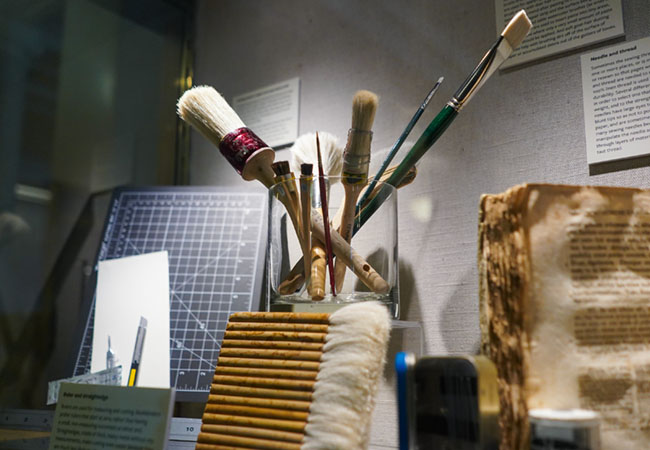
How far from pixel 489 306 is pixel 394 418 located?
0.35 m

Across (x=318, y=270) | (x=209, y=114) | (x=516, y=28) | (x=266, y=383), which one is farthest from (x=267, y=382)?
(x=516, y=28)

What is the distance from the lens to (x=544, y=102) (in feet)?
2.58

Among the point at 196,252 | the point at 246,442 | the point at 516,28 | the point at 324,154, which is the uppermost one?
the point at 516,28

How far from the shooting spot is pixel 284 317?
58 cm

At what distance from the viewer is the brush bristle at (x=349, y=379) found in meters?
0.49

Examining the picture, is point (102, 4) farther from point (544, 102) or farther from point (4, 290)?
point (544, 102)

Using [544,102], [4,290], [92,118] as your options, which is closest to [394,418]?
[544,102]

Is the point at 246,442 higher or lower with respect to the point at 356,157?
lower

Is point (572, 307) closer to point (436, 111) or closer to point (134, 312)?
point (436, 111)

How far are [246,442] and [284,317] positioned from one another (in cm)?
13

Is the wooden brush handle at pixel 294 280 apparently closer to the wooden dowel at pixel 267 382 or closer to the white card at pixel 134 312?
the wooden dowel at pixel 267 382

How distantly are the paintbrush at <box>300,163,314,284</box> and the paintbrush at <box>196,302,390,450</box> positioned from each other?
0.11 metres

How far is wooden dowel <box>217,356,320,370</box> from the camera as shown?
0.54 metres

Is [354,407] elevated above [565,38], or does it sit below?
below
